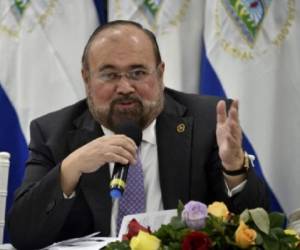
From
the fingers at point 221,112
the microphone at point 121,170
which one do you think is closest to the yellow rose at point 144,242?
the microphone at point 121,170

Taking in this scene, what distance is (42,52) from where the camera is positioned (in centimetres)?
319

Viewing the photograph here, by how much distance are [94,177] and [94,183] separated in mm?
23

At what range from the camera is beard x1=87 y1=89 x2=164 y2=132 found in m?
2.19

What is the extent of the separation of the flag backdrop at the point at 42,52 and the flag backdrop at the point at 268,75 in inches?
27.0

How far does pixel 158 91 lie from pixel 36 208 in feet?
1.98

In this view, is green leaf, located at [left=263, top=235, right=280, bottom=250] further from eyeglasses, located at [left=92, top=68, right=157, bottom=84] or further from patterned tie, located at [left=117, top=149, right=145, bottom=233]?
eyeglasses, located at [left=92, top=68, right=157, bottom=84]

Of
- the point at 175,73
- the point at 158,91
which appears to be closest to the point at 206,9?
the point at 175,73

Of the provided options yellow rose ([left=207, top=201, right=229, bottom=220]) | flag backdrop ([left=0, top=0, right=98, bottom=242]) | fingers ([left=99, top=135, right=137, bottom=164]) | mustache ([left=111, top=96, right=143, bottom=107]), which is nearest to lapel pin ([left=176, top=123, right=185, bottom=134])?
mustache ([left=111, top=96, right=143, bottom=107])

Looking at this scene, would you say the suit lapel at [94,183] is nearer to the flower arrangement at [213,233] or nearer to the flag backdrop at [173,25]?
the flag backdrop at [173,25]

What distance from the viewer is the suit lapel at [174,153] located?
7.30ft

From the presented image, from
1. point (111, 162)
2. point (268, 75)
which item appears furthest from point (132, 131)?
point (268, 75)

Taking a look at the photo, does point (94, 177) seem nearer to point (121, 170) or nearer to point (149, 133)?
point (149, 133)

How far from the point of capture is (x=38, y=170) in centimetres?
233

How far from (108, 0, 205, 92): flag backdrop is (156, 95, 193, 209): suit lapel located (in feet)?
2.25
